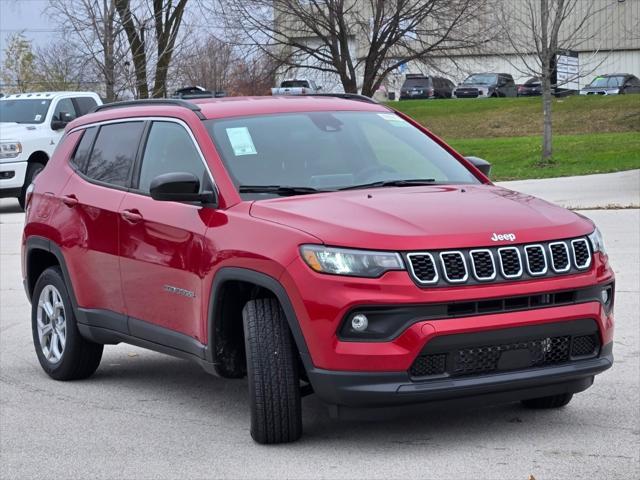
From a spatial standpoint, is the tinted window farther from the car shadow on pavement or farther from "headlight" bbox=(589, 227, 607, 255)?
"headlight" bbox=(589, 227, 607, 255)

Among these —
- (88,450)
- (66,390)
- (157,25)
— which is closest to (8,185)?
(157,25)

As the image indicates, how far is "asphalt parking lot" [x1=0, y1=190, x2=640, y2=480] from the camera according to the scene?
5.54 m

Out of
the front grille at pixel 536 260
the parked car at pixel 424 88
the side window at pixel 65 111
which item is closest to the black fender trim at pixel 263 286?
the front grille at pixel 536 260

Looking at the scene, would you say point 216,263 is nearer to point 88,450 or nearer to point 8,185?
point 88,450

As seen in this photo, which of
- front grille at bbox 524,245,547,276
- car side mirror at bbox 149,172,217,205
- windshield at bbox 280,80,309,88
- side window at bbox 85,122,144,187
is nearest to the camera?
front grille at bbox 524,245,547,276

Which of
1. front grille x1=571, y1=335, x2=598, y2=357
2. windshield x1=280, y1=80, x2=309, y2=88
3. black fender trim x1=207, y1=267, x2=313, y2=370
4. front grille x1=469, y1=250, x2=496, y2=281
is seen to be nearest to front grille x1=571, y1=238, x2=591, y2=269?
front grille x1=571, y1=335, x2=598, y2=357

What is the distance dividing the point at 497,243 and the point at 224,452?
65.0 inches

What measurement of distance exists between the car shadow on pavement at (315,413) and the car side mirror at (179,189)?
1217 millimetres

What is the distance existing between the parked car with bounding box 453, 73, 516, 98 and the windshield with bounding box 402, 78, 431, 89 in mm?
2029

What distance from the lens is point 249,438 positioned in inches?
242

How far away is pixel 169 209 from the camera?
6.59m

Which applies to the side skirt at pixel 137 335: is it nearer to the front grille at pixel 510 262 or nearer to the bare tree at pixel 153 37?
the front grille at pixel 510 262

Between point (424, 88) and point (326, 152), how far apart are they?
51530 millimetres

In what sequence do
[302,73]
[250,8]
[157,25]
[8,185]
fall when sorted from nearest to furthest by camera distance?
[8,185], [157,25], [250,8], [302,73]
